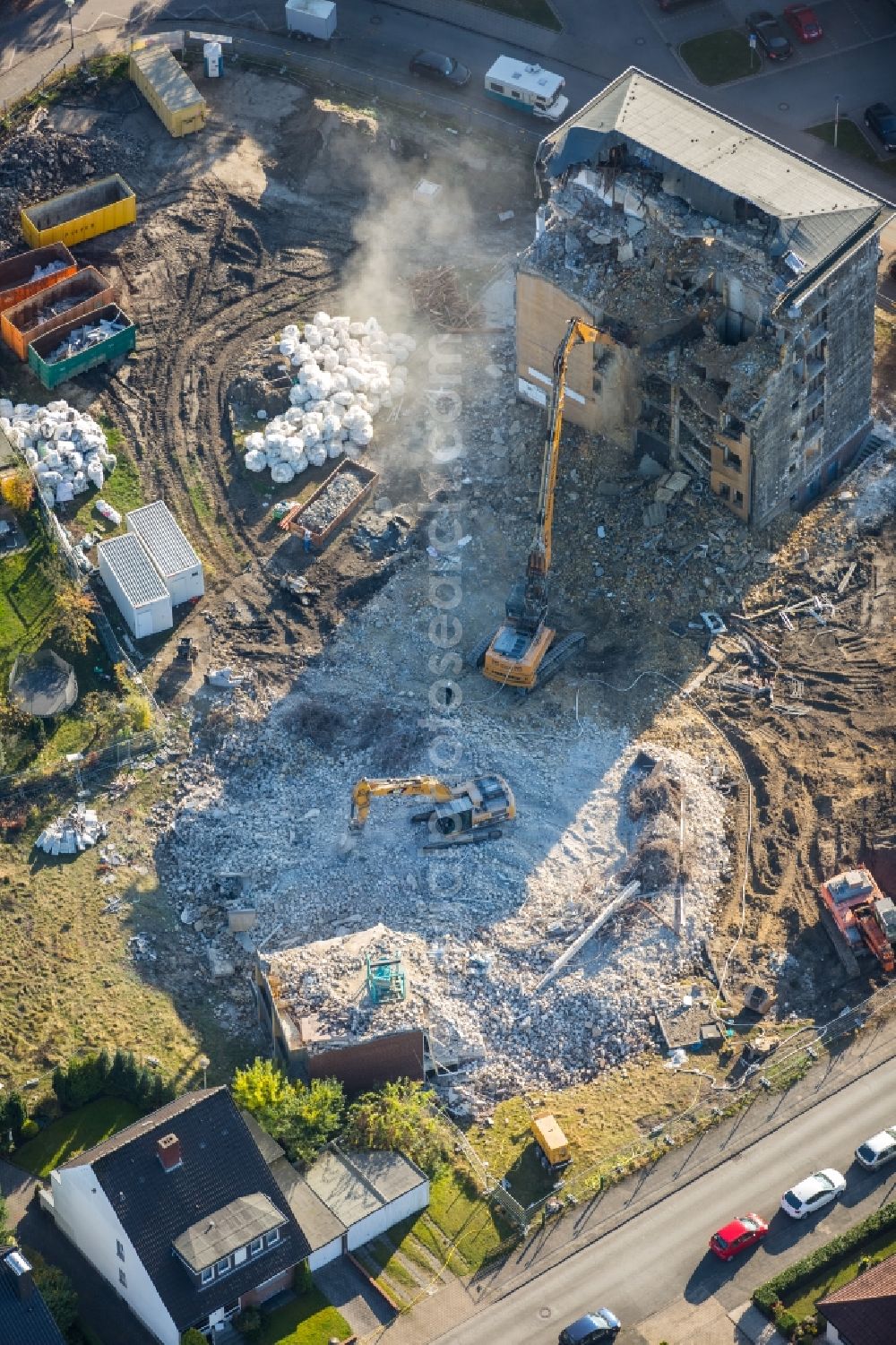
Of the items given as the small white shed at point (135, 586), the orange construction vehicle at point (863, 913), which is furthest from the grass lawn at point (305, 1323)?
the small white shed at point (135, 586)

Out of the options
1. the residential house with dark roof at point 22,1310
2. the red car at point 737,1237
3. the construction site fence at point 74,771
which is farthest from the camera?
the construction site fence at point 74,771

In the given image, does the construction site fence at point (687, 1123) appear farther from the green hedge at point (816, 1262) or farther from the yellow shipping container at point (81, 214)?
the yellow shipping container at point (81, 214)

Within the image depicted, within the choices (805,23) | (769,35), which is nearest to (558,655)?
(769,35)

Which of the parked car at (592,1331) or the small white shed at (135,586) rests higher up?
the small white shed at (135,586)

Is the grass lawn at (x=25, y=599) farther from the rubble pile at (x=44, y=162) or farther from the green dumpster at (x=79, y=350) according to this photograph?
the rubble pile at (x=44, y=162)

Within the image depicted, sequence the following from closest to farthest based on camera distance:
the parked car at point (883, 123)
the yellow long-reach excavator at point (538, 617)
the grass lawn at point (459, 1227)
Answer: the grass lawn at point (459, 1227)
the yellow long-reach excavator at point (538, 617)
the parked car at point (883, 123)

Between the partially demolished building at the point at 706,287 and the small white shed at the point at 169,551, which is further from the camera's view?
the small white shed at the point at 169,551

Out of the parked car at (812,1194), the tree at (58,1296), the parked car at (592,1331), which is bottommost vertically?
the parked car at (812,1194)
